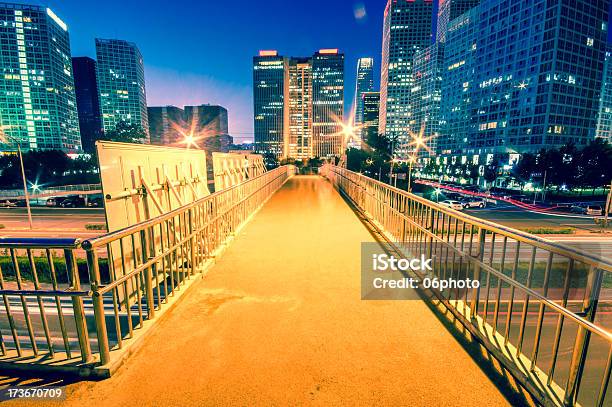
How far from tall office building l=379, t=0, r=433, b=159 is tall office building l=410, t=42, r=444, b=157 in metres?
13.5

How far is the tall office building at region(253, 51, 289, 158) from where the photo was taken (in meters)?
166

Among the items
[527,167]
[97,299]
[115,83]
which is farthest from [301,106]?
[97,299]

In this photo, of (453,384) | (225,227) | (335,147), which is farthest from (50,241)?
(335,147)

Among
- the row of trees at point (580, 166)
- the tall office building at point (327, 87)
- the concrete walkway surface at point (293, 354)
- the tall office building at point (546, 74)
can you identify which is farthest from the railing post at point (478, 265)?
the tall office building at point (327, 87)

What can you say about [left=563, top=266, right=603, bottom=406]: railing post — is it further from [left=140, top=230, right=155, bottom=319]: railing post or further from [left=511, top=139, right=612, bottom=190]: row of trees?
[left=511, top=139, right=612, bottom=190]: row of trees

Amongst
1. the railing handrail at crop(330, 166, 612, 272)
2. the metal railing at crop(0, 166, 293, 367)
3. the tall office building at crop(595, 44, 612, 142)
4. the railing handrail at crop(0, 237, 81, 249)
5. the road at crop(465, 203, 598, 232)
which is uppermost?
the tall office building at crop(595, 44, 612, 142)

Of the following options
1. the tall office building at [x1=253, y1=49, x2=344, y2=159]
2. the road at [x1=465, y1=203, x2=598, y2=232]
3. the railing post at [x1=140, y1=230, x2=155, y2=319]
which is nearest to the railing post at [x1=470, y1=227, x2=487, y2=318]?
the railing post at [x1=140, y1=230, x2=155, y2=319]

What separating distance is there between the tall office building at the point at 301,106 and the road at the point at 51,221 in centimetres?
13701

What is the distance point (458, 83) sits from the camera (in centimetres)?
11281

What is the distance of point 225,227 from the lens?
644 cm

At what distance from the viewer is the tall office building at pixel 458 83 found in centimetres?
10581

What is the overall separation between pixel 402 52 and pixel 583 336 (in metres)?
213

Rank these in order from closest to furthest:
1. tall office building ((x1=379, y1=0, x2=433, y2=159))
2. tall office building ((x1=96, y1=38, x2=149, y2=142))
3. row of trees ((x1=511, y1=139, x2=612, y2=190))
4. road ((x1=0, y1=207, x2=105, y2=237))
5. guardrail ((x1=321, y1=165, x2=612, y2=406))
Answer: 1. guardrail ((x1=321, y1=165, x2=612, y2=406))
2. road ((x1=0, y1=207, x2=105, y2=237))
3. row of trees ((x1=511, y1=139, x2=612, y2=190))
4. tall office building ((x1=379, y1=0, x2=433, y2=159))
5. tall office building ((x1=96, y1=38, x2=149, y2=142))

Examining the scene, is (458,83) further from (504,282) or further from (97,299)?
(97,299)
